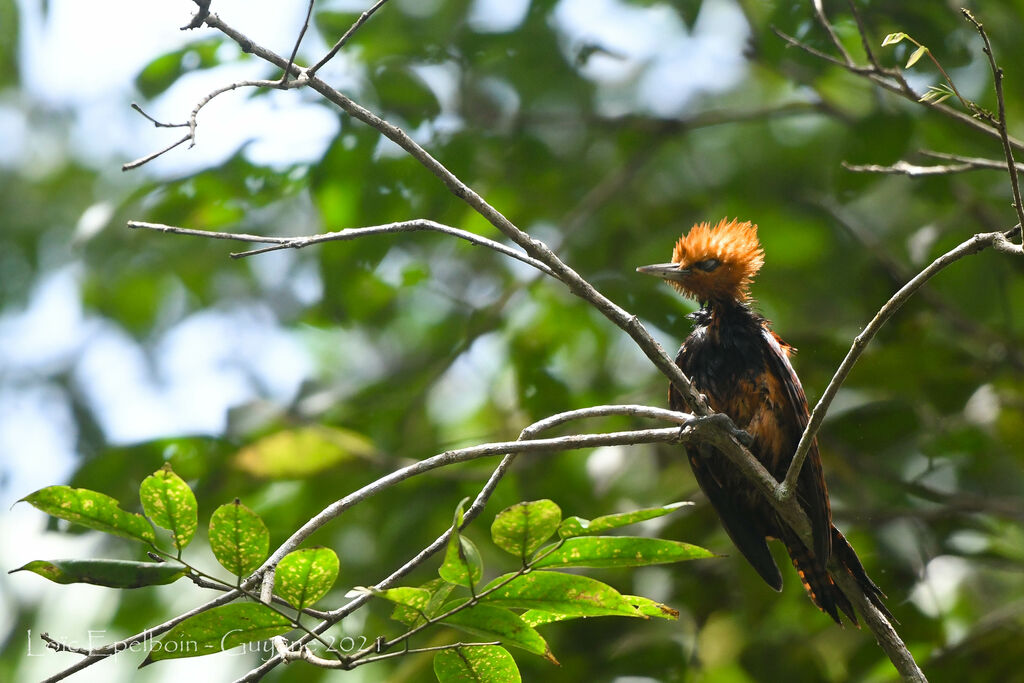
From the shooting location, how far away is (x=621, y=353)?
17.5 ft

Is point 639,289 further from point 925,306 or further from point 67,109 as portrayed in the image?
point 67,109

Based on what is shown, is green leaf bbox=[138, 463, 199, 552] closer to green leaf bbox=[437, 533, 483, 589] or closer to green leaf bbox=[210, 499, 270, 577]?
green leaf bbox=[210, 499, 270, 577]

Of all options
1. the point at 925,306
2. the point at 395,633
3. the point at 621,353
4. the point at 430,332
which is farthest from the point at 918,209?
the point at 395,633

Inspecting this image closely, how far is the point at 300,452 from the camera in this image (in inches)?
155

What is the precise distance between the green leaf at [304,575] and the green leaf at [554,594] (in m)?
0.31

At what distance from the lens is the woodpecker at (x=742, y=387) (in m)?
3.09

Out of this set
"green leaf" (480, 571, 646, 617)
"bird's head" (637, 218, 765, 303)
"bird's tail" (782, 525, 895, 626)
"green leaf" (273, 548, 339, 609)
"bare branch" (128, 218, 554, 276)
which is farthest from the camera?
"bird's head" (637, 218, 765, 303)

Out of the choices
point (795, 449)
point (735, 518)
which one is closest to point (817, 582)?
point (735, 518)

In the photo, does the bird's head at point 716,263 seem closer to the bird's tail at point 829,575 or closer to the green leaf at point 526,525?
the bird's tail at point 829,575

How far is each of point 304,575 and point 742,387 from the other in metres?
2.02

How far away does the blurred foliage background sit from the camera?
12.4 ft

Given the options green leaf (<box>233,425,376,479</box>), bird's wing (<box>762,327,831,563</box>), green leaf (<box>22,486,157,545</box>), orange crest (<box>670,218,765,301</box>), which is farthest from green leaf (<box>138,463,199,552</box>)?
green leaf (<box>233,425,376,479</box>)

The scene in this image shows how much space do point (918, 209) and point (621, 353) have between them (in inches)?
78.7

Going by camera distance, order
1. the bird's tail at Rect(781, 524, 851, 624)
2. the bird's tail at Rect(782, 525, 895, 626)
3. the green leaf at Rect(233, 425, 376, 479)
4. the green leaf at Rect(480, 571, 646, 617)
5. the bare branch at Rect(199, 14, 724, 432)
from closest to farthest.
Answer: the green leaf at Rect(480, 571, 646, 617), the bare branch at Rect(199, 14, 724, 432), the bird's tail at Rect(782, 525, 895, 626), the bird's tail at Rect(781, 524, 851, 624), the green leaf at Rect(233, 425, 376, 479)
